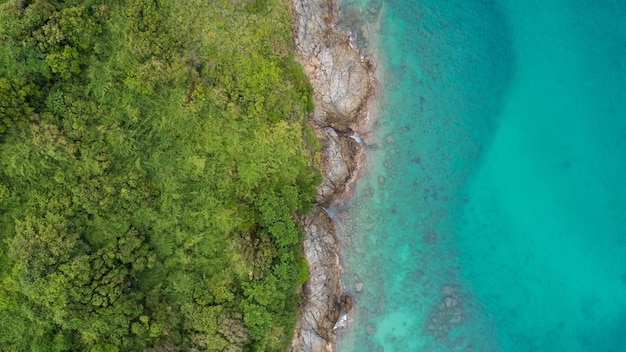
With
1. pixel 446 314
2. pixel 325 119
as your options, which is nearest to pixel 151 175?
pixel 325 119

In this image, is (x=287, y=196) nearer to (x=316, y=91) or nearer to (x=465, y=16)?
(x=316, y=91)

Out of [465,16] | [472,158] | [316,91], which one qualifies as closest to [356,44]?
[316,91]

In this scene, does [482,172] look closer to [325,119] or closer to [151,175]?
[325,119]

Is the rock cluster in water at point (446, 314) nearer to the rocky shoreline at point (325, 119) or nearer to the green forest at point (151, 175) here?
the rocky shoreline at point (325, 119)

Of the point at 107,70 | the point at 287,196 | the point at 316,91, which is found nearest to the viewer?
the point at 107,70

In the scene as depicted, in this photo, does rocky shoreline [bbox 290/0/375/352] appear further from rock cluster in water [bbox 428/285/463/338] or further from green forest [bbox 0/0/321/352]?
rock cluster in water [bbox 428/285/463/338]
